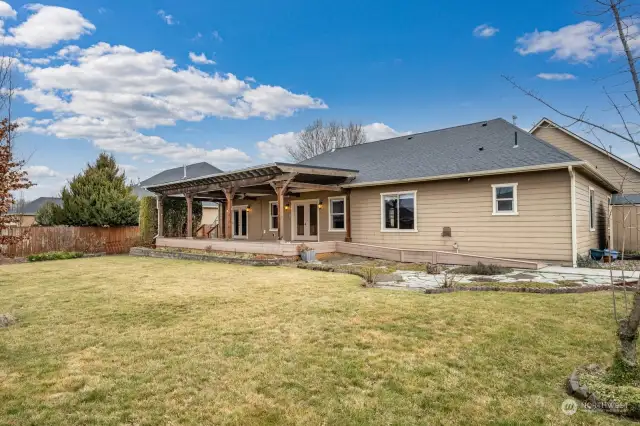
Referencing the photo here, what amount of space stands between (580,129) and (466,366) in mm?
2367

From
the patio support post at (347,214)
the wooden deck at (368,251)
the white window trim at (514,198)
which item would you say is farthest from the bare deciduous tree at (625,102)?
the patio support post at (347,214)

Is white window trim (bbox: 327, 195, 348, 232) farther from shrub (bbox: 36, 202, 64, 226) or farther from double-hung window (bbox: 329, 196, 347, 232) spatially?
shrub (bbox: 36, 202, 64, 226)

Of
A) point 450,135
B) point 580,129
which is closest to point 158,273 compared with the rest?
point 580,129

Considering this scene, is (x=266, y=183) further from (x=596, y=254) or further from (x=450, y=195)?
(x=596, y=254)

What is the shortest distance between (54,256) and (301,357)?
56.2 ft

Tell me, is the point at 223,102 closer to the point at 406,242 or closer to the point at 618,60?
the point at 406,242

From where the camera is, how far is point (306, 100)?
36.4m

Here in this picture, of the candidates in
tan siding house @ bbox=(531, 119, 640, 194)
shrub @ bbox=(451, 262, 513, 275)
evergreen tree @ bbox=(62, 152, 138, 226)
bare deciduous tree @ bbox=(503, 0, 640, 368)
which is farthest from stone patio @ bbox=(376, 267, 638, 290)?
evergreen tree @ bbox=(62, 152, 138, 226)

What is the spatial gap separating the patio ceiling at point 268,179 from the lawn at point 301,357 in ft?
22.5

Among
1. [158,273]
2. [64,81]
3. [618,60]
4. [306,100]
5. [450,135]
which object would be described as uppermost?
[306,100]

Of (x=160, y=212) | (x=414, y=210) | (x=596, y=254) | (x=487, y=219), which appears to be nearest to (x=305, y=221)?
(x=414, y=210)

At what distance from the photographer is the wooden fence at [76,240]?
658 inches

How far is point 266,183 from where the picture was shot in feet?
47.9

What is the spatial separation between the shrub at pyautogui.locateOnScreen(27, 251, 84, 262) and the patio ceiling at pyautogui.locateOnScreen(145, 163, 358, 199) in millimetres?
4849
